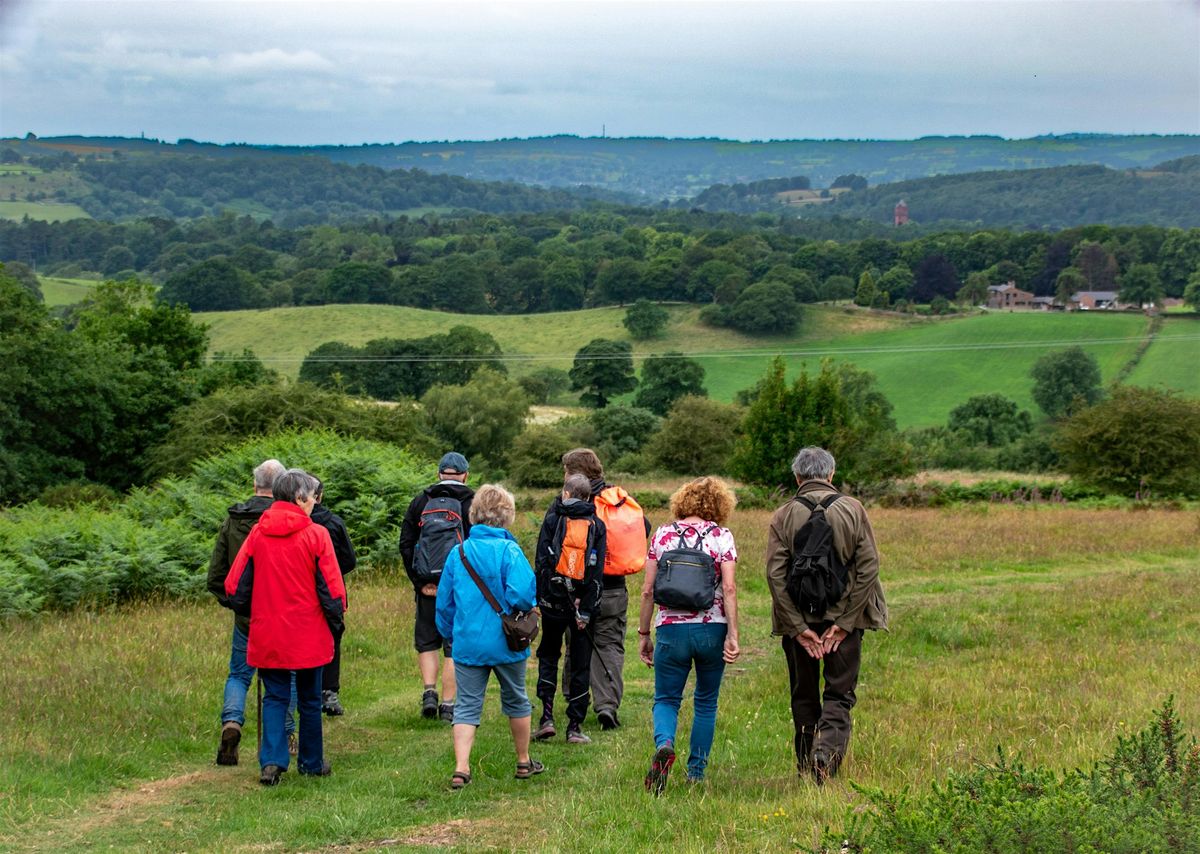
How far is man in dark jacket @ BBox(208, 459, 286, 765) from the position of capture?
7954 millimetres

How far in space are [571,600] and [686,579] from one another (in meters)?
1.76

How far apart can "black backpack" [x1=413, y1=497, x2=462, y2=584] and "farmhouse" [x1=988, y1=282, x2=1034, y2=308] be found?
13298 centimetres

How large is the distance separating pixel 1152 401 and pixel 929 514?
10.2 meters

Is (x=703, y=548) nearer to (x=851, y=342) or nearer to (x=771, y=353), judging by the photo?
(x=771, y=353)

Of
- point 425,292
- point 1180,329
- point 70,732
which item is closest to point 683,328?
point 425,292

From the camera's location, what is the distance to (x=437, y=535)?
347 inches

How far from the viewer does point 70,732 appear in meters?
8.39

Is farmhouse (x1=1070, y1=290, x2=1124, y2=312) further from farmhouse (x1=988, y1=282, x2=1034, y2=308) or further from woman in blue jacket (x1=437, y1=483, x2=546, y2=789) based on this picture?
woman in blue jacket (x1=437, y1=483, x2=546, y2=789)

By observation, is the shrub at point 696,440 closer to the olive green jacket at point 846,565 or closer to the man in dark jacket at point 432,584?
the man in dark jacket at point 432,584

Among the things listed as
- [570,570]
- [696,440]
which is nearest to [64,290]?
[696,440]

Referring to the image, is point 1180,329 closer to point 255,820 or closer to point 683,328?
point 683,328

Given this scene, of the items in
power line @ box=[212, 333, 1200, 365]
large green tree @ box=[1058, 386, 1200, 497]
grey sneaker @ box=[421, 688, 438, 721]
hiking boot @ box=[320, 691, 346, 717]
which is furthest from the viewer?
power line @ box=[212, 333, 1200, 365]

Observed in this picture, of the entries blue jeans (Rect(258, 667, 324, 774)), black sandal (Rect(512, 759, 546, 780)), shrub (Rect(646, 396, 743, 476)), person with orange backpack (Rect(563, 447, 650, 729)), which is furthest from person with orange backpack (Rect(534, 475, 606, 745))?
shrub (Rect(646, 396, 743, 476))

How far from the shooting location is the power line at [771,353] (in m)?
99.1
